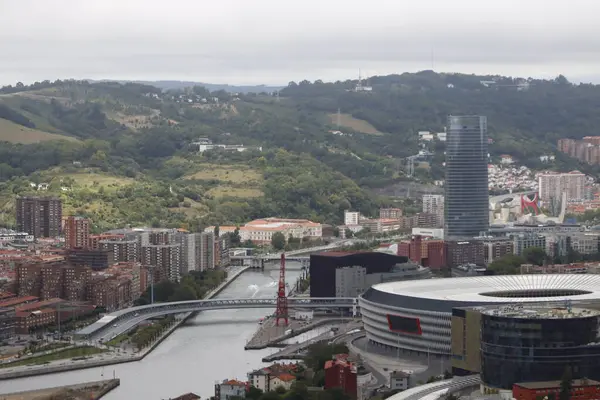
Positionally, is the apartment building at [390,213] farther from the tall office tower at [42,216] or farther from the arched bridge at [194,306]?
the arched bridge at [194,306]

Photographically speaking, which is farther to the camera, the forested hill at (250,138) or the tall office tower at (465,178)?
the forested hill at (250,138)

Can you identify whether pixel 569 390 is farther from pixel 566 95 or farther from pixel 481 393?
pixel 566 95

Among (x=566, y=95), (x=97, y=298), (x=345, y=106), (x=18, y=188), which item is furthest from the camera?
(x=566, y=95)

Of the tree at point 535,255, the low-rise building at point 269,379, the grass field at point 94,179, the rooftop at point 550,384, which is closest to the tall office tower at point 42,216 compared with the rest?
the grass field at point 94,179

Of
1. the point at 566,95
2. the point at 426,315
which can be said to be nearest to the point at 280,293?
the point at 426,315

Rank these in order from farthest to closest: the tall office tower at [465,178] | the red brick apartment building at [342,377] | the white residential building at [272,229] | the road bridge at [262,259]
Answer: the white residential building at [272,229] < the tall office tower at [465,178] < the road bridge at [262,259] < the red brick apartment building at [342,377]

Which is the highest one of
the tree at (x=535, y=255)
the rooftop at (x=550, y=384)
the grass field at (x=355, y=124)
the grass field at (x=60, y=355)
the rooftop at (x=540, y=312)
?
the grass field at (x=355, y=124)

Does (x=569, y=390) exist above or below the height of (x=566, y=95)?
below
